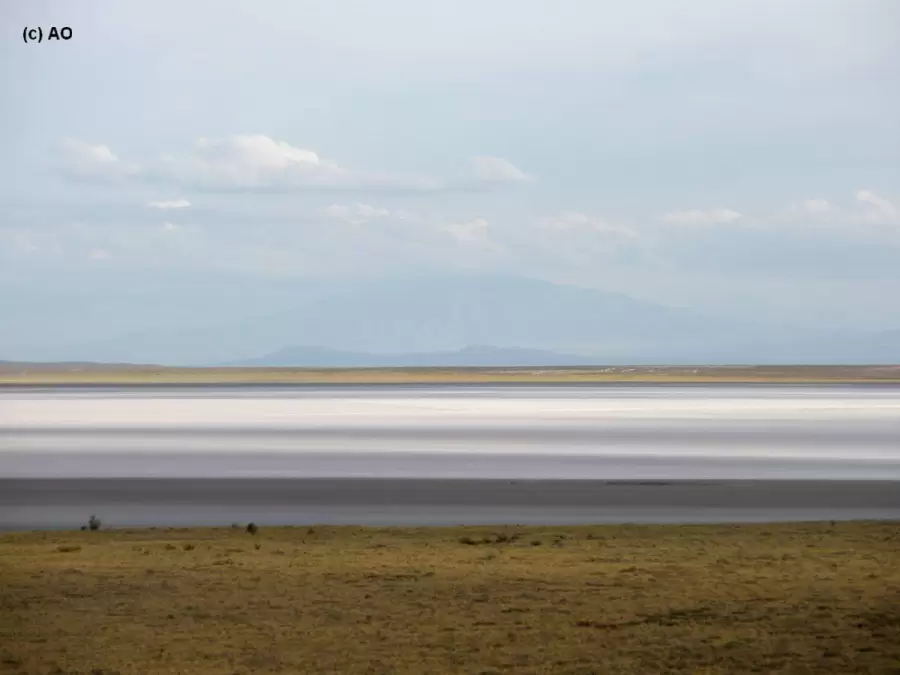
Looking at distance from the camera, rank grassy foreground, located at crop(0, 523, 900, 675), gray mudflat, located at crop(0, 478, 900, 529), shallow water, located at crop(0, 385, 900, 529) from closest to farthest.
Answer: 1. grassy foreground, located at crop(0, 523, 900, 675)
2. gray mudflat, located at crop(0, 478, 900, 529)
3. shallow water, located at crop(0, 385, 900, 529)

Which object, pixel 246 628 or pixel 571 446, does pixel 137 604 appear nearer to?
pixel 246 628

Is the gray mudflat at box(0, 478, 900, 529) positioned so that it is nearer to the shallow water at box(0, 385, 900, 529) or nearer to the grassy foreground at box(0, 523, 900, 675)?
the shallow water at box(0, 385, 900, 529)

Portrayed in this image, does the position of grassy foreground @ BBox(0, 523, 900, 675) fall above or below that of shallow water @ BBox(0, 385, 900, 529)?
below

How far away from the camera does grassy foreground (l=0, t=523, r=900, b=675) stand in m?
8.61

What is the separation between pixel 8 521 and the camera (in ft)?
58.0

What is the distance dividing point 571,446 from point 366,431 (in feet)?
30.9

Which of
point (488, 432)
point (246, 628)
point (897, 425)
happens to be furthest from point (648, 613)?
point (897, 425)

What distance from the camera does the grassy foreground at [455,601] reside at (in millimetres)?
8609

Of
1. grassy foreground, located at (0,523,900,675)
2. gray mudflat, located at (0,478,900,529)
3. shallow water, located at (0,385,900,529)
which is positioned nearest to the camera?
grassy foreground, located at (0,523,900,675)

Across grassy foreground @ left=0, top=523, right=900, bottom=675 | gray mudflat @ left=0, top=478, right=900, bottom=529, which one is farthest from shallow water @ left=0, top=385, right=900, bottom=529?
grassy foreground @ left=0, top=523, right=900, bottom=675

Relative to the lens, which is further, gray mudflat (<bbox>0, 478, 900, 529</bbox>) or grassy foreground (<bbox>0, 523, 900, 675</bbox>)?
gray mudflat (<bbox>0, 478, 900, 529</bbox>)

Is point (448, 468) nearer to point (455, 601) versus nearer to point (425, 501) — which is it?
point (425, 501)

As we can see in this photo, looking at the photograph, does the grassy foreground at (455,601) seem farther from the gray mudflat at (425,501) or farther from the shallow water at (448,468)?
the shallow water at (448,468)

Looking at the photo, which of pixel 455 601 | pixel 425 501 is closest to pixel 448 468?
pixel 425 501
